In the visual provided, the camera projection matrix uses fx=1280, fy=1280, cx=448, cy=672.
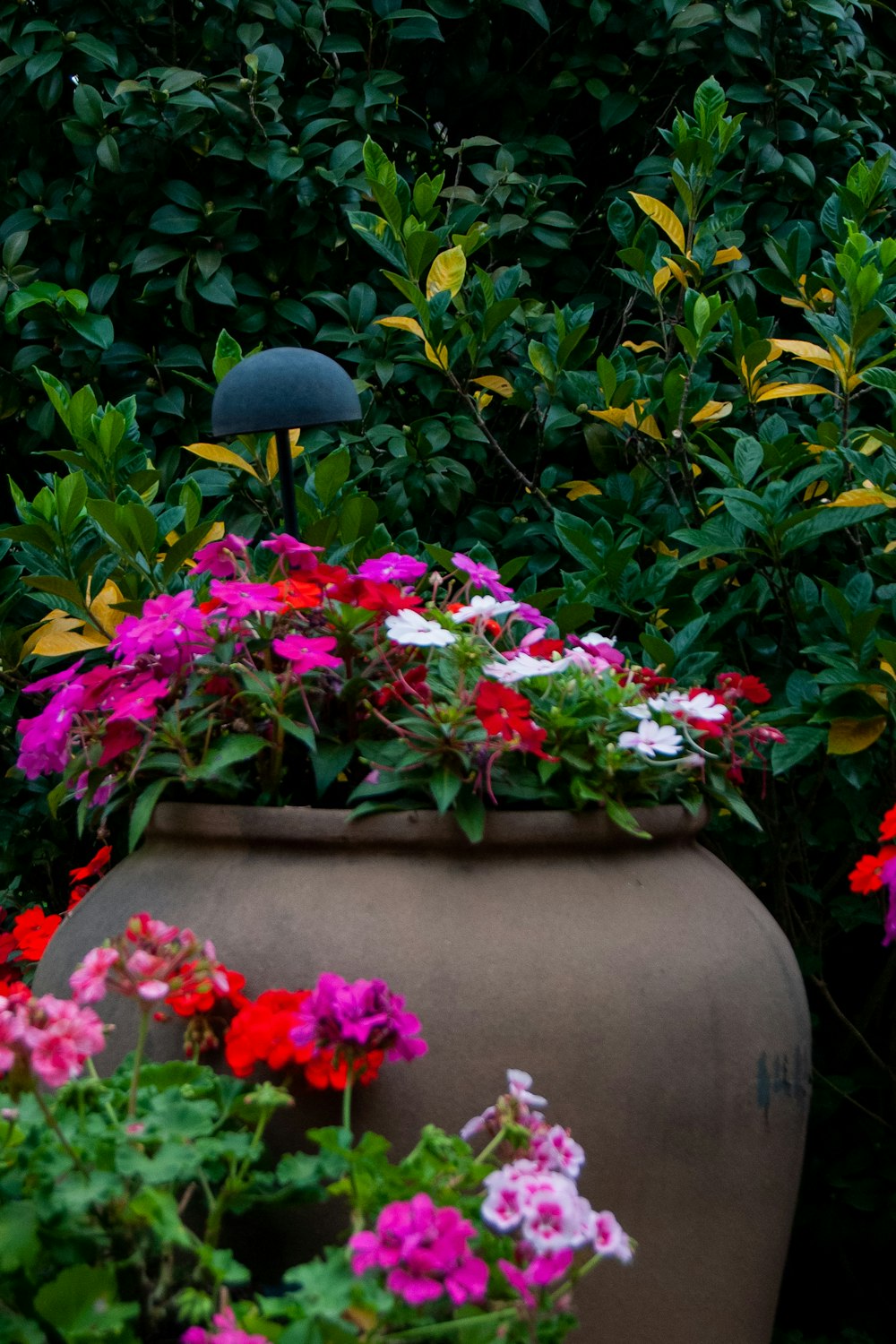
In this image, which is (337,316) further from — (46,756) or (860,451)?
(46,756)

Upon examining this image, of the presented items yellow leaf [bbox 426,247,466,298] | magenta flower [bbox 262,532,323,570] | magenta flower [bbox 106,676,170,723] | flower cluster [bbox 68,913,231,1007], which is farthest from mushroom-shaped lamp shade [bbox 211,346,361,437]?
flower cluster [bbox 68,913,231,1007]

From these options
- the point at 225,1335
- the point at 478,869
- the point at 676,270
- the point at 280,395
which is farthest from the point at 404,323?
the point at 225,1335

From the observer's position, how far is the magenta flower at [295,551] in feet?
5.05

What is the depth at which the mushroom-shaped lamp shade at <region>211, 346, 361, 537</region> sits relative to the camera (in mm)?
1571

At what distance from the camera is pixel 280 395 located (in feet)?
5.16

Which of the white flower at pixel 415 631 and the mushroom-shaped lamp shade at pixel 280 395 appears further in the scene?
the mushroom-shaped lamp shade at pixel 280 395

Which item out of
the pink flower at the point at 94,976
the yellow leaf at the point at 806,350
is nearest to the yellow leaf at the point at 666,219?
the yellow leaf at the point at 806,350

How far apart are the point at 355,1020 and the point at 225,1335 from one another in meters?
0.30

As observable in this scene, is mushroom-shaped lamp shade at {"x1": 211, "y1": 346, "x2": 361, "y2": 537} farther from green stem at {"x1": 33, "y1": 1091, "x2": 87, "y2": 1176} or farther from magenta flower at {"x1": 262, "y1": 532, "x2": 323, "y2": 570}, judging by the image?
green stem at {"x1": 33, "y1": 1091, "x2": 87, "y2": 1176}

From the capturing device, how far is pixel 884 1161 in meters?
2.24

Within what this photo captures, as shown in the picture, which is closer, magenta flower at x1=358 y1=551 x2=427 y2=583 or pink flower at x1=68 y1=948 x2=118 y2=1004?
pink flower at x1=68 y1=948 x2=118 y2=1004

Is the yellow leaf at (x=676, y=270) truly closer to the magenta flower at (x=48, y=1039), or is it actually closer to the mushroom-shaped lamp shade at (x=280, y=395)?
the mushroom-shaped lamp shade at (x=280, y=395)

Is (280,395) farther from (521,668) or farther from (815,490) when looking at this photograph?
(815,490)

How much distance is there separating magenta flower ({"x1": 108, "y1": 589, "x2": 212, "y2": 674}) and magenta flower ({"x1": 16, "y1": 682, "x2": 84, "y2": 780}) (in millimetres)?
82
